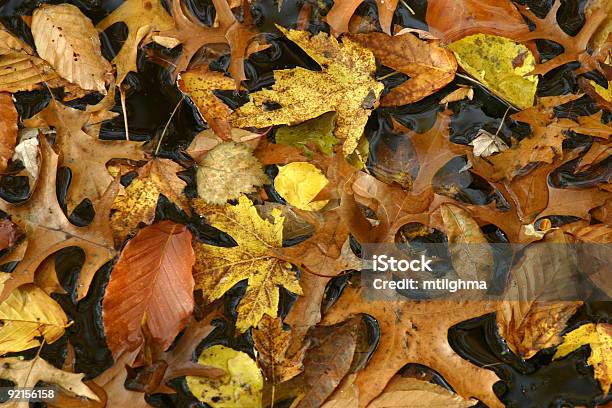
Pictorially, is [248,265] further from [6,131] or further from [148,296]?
[6,131]

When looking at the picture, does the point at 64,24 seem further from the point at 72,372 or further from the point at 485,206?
the point at 485,206

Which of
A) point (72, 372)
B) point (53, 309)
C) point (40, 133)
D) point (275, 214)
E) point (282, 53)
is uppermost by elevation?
point (282, 53)

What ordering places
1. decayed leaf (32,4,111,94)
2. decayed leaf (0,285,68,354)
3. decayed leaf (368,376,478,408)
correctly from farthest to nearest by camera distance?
decayed leaf (32,4,111,94)
decayed leaf (0,285,68,354)
decayed leaf (368,376,478,408)

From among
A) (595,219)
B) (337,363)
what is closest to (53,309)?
(337,363)

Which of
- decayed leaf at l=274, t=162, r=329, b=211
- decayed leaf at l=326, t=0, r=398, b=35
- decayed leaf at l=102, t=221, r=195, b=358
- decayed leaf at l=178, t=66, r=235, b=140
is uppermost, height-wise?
decayed leaf at l=326, t=0, r=398, b=35

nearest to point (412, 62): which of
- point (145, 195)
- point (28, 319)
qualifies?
point (145, 195)

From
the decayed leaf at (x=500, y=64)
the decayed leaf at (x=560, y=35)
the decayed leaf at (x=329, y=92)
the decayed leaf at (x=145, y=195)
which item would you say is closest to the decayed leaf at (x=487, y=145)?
the decayed leaf at (x=500, y=64)

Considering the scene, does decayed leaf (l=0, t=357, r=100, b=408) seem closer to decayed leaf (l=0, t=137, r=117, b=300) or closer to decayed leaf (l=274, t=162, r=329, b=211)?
decayed leaf (l=0, t=137, r=117, b=300)
